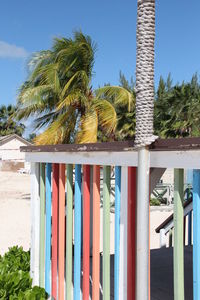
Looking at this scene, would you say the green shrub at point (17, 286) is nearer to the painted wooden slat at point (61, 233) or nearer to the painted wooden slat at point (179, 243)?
the painted wooden slat at point (61, 233)

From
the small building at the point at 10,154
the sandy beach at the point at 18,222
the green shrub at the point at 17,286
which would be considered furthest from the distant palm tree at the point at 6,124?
the green shrub at the point at 17,286

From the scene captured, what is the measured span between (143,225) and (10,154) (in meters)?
49.4

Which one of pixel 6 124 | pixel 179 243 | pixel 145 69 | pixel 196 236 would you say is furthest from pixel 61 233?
pixel 6 124

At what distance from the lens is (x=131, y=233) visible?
2.65 m

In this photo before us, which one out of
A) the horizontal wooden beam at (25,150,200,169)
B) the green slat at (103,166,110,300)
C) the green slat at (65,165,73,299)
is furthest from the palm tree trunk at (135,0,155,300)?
the green slat at (65,165,73,299)

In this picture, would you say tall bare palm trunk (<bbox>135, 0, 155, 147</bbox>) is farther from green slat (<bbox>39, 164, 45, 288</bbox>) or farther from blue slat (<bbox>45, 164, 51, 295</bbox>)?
green slat (<bbox>39, 164, 45, 288</bbox>)

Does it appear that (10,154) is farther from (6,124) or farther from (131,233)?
(131,233)

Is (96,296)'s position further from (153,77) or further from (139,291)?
(153,77)

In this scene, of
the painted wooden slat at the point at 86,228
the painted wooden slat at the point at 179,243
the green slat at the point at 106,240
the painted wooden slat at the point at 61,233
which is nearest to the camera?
the painted wooden slat at the point at 179,243

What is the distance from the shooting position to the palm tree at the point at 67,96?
1125cm

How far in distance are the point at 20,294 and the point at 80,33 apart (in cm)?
960

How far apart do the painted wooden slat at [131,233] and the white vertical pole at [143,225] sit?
0.23 metres

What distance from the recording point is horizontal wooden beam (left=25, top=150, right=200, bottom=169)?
84.4 inches

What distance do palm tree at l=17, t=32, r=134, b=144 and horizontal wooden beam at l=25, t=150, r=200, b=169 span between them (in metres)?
7.22
